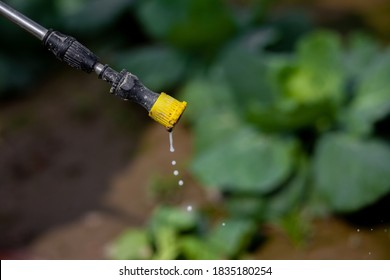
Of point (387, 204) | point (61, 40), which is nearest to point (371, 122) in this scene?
point (387, 204)

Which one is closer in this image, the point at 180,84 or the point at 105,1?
the point at 180,84

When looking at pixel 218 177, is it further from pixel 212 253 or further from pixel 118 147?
pixel 118 147

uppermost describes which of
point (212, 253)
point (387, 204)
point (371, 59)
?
point (371, 59)

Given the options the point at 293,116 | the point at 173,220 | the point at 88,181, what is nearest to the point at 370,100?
the point at 293,116

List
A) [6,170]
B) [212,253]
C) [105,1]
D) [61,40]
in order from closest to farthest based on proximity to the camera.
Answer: [61,40] → [212,253] → [6,170] → [105,1]

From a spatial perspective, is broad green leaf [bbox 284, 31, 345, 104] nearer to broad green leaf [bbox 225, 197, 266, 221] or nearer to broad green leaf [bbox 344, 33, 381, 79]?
broad green leaf [bbox 344, 33, 381, 79]

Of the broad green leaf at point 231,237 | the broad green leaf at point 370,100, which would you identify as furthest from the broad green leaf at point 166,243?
the broad green leaf at point 370,100
